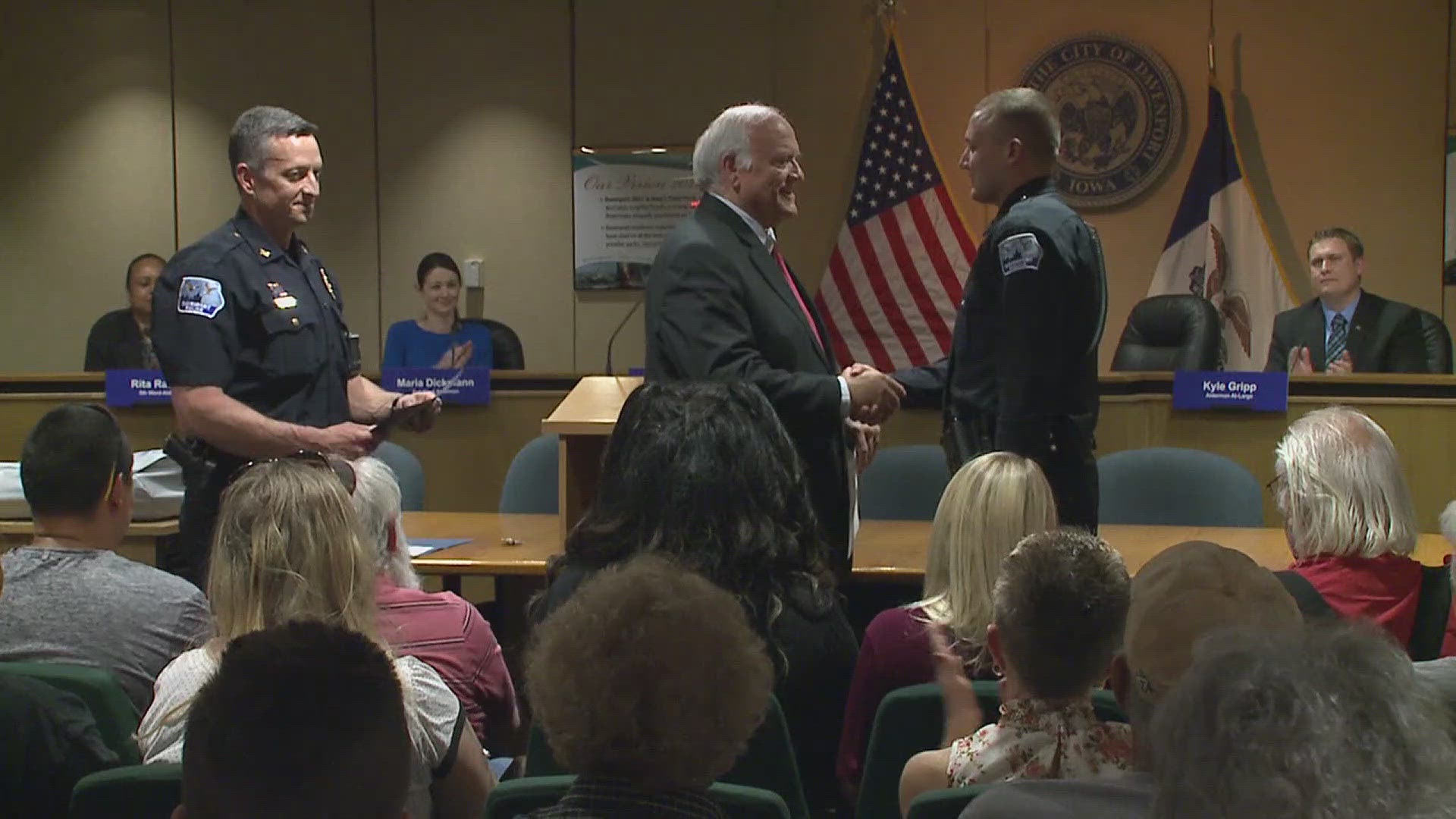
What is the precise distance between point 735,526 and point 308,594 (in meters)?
0.60

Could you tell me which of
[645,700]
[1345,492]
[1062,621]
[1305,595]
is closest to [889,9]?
[1345,492]

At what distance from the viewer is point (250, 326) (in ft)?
10.5

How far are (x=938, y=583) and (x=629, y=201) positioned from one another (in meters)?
5.62

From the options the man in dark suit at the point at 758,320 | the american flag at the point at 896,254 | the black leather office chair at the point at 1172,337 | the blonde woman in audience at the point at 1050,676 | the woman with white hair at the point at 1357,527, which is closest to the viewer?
the blonde woman in audience at the point at 1050,676

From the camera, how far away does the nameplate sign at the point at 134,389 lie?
504 cm

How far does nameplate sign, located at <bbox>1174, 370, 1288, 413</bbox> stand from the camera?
15.0 feet

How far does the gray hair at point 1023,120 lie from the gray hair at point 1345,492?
3.39 feet

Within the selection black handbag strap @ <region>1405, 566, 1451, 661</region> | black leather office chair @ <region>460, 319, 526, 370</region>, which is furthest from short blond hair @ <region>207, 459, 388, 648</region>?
black leather office chair @ <region>460, 319, 526, 370</region>

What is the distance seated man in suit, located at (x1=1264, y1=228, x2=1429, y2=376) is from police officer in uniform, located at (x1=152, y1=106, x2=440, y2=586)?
428 centimetres

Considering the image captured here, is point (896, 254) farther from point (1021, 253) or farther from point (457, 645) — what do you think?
point (457, 645)

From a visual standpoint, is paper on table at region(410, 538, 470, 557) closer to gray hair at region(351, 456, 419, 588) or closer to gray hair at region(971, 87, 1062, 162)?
gray hair at region(351, 456, 419, 588)

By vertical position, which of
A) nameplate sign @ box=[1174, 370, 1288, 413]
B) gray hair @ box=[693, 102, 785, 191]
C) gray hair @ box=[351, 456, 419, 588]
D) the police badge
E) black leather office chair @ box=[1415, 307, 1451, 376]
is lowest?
gray hair @ box=[351, 456, 419, 588]

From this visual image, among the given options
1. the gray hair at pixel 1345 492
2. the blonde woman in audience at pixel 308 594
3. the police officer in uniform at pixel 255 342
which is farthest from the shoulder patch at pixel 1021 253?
the blonde woman in audience at pixel 308 594

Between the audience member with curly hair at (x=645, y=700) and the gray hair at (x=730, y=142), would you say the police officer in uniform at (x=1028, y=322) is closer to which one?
the gray hair at (x=730, y=142)
